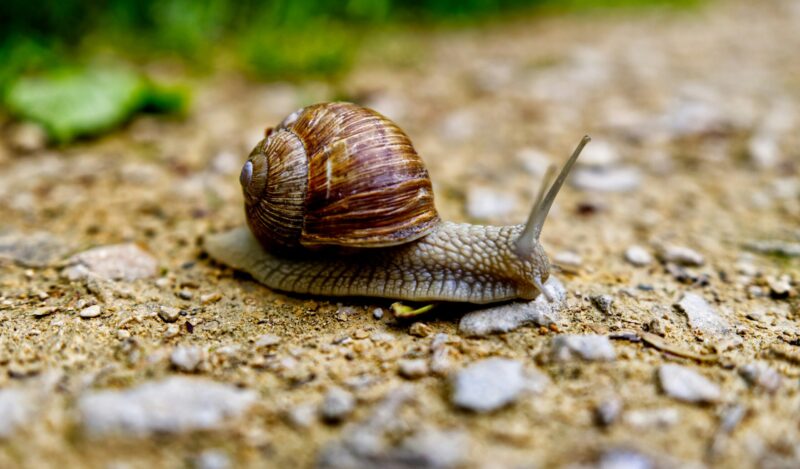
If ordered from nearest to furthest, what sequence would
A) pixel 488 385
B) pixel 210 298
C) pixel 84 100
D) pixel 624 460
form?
pixel 624 460 → pixel 488 385 → pixel 210 298 → pixel 84 100

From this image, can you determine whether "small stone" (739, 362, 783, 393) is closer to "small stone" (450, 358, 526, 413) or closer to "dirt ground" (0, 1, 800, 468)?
"dirt ground" (0, 1, 800, 468)

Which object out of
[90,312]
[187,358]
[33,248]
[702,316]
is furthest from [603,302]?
[33,248]

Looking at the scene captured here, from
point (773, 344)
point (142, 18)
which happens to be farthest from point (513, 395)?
point (142, 18)

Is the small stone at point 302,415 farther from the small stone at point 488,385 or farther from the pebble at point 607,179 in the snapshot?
the pebble at point 607,179

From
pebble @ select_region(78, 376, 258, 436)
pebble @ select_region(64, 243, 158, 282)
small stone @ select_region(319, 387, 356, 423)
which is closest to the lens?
pebble @ select_region(78, 376, 258, 436)

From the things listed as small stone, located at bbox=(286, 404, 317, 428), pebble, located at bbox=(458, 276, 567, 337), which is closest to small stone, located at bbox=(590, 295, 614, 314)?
pebble, located at bbox=(458, 276, 567, 337)

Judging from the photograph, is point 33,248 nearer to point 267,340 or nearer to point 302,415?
point 267,340

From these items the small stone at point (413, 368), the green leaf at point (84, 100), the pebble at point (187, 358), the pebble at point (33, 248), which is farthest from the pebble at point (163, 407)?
the green leaf at point (84, 100)
